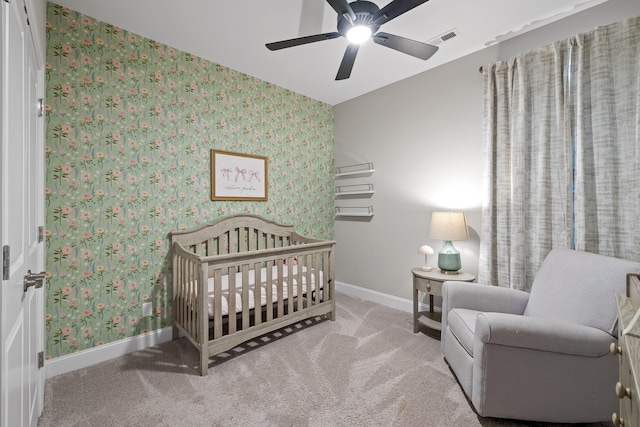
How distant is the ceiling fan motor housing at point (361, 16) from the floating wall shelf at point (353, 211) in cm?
206

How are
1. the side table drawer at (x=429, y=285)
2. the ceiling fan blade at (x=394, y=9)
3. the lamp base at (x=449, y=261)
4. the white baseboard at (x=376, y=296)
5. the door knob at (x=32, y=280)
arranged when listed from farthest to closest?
the white baseboard at (x=376, y=296), the lamp base at (x=449, y=261), the side table drawer at (x=429, y=285), the ceiling fan blade at (x=394, y=9), the door knob at (x=32, y=280)

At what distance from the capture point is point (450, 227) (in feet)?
8.04

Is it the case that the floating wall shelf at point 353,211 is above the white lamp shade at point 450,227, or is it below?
above

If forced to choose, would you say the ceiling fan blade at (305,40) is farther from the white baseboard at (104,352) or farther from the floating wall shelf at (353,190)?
the white baseboard at (104,352)

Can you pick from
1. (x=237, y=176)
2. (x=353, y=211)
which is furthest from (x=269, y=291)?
(x=353, y=211)

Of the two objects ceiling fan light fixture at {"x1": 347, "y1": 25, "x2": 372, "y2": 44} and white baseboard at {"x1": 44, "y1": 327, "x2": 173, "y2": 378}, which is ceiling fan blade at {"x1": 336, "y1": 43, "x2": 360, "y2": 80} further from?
white baseboard at {"x1": 44, "y1": 327, "x2": 173, "y2": 378}

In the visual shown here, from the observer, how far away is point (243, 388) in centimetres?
179

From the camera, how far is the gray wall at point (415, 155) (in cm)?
256

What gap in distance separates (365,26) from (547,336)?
194cm

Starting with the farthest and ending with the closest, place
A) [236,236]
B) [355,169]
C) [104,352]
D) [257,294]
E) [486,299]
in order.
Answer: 1. [355,169]
2. [236,236]
3. [257,294]
4. [104,352]
5. [486,299]

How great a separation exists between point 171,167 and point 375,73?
223cm

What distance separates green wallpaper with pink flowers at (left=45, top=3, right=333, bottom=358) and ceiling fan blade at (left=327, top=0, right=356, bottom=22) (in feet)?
5.20

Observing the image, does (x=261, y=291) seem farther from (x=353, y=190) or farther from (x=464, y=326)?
(x=353, y=190)

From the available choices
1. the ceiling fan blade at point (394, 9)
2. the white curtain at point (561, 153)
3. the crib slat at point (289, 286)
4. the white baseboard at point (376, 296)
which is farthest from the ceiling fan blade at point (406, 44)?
the white baseboard at point (376, 296)
